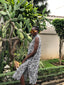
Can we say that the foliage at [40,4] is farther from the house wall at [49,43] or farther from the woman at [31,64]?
the woman at [31,64]

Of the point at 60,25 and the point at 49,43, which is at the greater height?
the point at 60,25

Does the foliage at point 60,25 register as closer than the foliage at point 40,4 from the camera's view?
Yes

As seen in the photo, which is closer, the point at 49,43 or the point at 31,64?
the point at 31,64

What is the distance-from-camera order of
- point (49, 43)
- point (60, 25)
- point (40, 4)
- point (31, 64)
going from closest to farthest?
point (31, 64), point (60, 25), point (49, 43), point (40, 4)

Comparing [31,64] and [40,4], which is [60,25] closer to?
[31,64]

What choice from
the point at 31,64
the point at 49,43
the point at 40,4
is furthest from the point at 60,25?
the point at 40,4

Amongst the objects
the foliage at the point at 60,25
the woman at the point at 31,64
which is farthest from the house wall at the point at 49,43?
the woman at the point at 31,64

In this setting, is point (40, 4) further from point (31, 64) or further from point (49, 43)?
point (31, 64)

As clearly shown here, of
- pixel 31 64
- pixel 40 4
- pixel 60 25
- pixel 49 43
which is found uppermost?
pixel 40 4

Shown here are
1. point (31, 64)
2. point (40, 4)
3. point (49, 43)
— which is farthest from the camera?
point (40, 4)

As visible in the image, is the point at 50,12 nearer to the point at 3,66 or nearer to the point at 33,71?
the point at 3,66

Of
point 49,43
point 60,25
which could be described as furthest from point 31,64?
point 49,43

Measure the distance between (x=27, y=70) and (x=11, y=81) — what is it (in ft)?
2.65

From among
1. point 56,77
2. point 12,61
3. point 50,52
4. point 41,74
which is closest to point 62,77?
point 56,77
